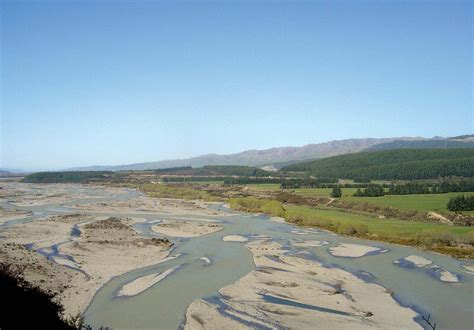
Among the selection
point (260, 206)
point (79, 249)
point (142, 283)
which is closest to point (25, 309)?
point (142, 283)

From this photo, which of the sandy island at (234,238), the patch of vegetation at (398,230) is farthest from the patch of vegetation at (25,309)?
the patch of vegetation at (398,230)

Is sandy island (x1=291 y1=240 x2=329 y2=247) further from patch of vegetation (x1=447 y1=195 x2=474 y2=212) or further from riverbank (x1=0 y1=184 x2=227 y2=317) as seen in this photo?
patch of vegetation (x1=447 y1=195 x2=474 y2=212)

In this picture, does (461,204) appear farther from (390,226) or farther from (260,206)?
(260,206)

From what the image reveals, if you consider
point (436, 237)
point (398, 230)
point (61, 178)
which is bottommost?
point (398, 230)

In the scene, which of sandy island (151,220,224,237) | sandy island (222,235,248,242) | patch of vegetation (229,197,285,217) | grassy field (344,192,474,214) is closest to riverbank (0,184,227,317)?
sandy island (151,220,224,237)

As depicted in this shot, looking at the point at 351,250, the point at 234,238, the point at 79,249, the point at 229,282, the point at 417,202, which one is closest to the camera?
the point at 229,282

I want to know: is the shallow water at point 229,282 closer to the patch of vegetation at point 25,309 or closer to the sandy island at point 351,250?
the sandy island at point 351,250
